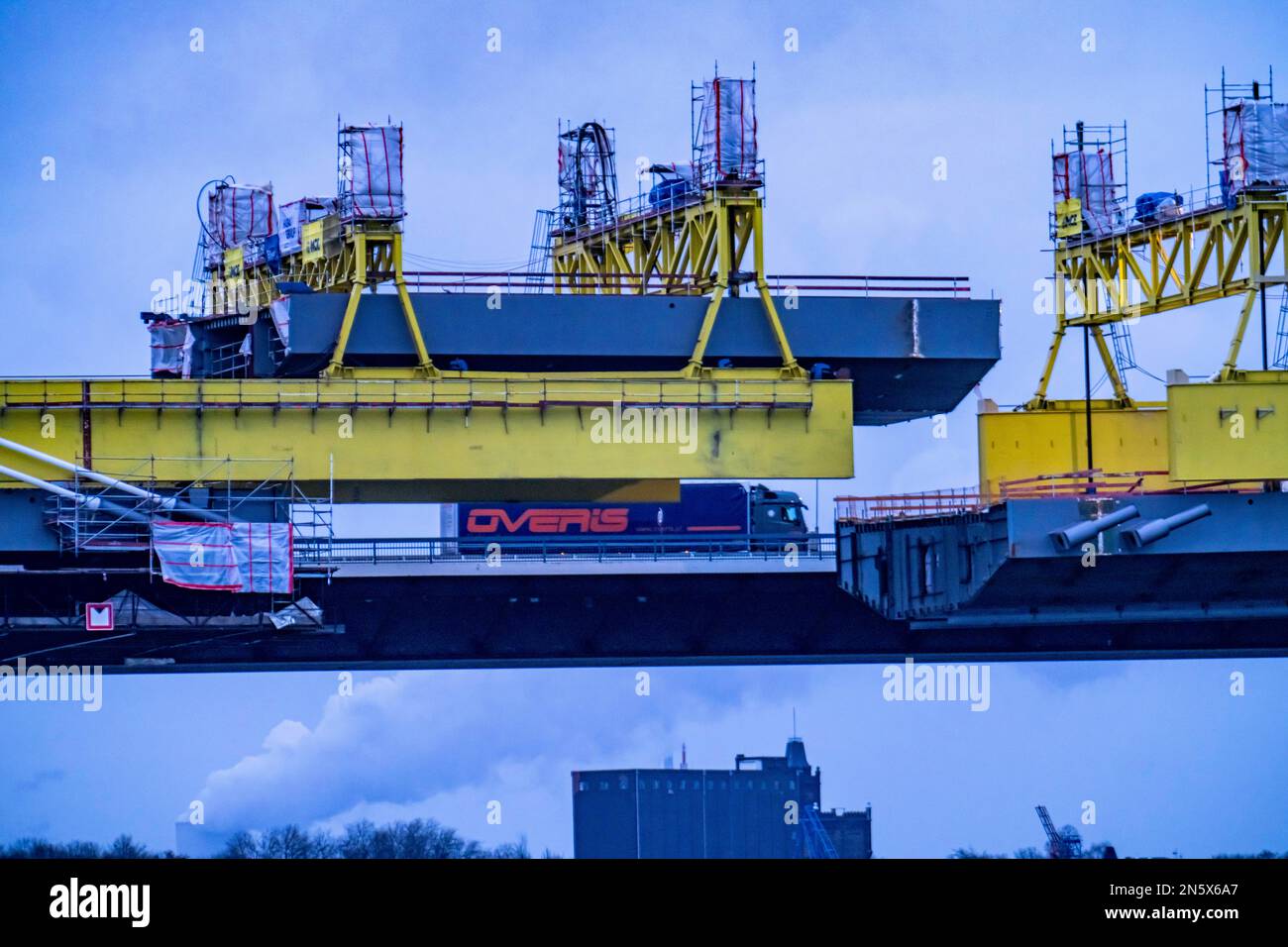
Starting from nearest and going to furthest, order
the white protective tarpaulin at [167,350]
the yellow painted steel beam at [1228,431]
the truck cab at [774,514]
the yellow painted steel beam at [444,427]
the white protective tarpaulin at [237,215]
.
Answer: the yellow painted steel beam at [444,427]
the yellow painted steel beam at [1228,431]
the white protective tarpaulin at [167,350]
the white protective tarpaulin at [237,215]
the truck cab at [774,514]

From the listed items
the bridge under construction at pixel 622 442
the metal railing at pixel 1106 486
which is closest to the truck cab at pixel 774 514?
the bridge under construction at pixel 622 442

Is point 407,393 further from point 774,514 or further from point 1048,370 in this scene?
point 774,514

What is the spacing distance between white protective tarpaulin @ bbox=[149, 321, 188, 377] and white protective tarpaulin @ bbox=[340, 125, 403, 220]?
745 cm

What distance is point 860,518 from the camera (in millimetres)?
51375

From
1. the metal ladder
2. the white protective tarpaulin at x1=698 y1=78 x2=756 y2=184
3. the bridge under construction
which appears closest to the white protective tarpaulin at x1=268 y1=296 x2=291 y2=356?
→ the bridge under construction

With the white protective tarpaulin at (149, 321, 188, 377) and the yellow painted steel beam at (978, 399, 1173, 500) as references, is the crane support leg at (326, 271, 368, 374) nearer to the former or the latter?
the white protective tarpaulin at (149, 321, 188, 377)

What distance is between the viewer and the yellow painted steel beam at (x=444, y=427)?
38.5m

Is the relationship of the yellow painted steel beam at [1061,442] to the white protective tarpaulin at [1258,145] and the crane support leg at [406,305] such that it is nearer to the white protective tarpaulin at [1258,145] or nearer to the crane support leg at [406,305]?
the white protective tarpaulin at [1258,145]

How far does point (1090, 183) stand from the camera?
48594 millimetres

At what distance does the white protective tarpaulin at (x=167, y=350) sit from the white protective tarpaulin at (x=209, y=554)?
30.2ft

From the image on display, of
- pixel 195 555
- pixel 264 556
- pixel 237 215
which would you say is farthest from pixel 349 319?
pixel 237 215
